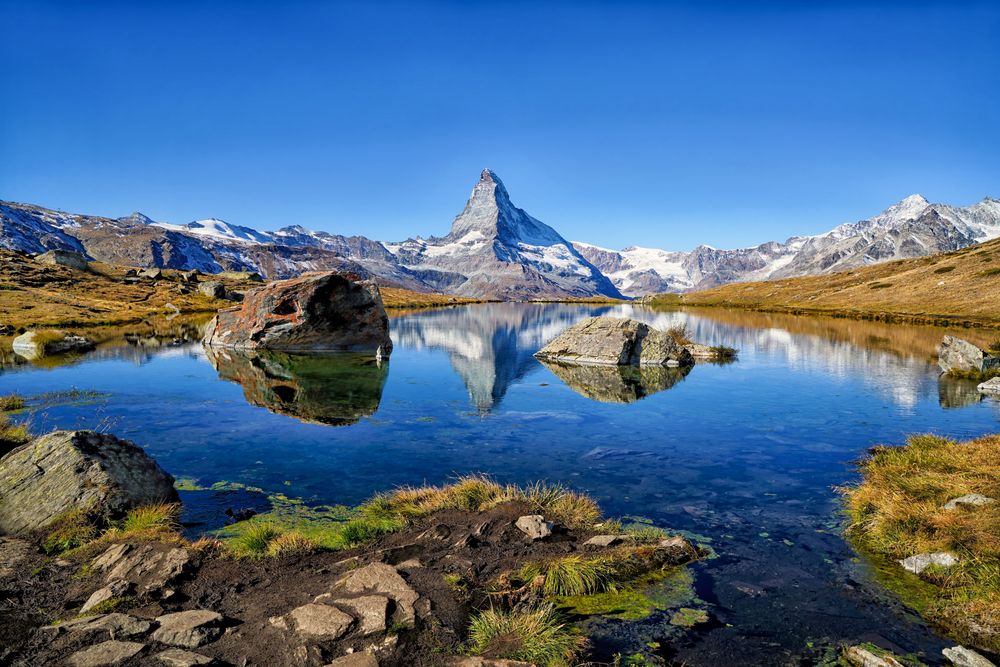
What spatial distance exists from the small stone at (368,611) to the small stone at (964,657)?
30.6ft

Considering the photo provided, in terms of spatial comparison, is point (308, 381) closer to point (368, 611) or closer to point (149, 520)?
point (149, 520)

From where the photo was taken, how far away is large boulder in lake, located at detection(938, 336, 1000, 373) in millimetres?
41031

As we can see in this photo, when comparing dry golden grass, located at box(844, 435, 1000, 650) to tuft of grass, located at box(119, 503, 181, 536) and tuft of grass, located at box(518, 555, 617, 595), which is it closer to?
tuft of grass, located at box(518, 555, 617, 595)

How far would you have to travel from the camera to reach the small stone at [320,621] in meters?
9.05

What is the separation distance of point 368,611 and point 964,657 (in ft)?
32.1

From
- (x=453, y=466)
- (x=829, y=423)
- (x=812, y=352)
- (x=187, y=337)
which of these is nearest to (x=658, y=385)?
(x=829, y=423)

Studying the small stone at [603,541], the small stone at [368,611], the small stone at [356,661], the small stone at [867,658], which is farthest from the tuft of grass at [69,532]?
the small stone at [867,658]

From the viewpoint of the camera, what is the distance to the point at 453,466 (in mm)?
20766

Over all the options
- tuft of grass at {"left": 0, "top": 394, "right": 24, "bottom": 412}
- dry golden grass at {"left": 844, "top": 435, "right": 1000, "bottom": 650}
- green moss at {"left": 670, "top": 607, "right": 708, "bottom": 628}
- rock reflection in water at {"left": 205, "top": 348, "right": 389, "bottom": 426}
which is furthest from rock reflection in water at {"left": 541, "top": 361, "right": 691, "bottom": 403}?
tuft of grass at {"left": 0, "top": 394, "right": 24, "bottom": 412}

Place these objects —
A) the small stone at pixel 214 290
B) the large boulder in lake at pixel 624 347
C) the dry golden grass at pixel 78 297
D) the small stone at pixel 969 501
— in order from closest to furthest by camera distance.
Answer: the small stone at pixel 969 501 < the large boulder in lake at pixel 624 347 < the dry golden grass at pixel 78 297 < the small stone at pixel 214 290

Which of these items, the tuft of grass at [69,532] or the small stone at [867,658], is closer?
the small stone at [867,658]

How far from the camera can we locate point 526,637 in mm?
9195

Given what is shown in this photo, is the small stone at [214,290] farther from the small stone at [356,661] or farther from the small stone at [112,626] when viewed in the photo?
the small stone at [356,661]

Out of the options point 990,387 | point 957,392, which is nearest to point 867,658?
point 957,392
